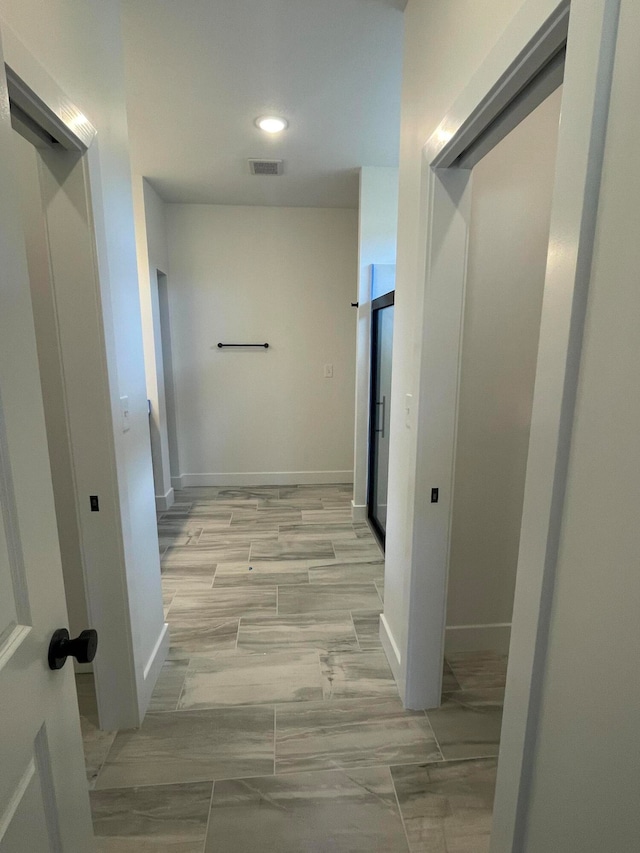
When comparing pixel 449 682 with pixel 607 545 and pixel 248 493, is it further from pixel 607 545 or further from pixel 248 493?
pixel 248 493

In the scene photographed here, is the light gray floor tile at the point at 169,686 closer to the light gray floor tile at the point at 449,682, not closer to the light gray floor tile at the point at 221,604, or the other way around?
the light gray floor tile at the point at 221,604

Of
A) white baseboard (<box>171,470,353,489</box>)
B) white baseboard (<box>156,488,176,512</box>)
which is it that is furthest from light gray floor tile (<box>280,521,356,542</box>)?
white baseboard (<box>156,488,176,512</box>)

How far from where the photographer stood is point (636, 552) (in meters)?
0.57

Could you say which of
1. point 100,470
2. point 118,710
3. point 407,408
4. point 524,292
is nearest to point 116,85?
point 100,470

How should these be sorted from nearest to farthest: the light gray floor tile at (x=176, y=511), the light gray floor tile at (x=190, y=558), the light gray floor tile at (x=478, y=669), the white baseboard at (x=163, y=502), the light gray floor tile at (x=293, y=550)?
the light gray floor tile at (x=478, y=669)
the light gray floor tile at (x=190, y=558)
the light gray floor tile at (x=293, y=550)
the light gray floor tile at (x=176, y=511)
the white baseboard at (x=163, y=502)

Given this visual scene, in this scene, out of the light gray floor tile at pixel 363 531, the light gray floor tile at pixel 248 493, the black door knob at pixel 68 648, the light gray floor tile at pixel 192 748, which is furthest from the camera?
the light gray floor tile at pixel 248 493

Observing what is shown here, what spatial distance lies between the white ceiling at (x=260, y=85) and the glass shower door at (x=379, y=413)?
41.1 inches

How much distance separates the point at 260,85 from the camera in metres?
2.11

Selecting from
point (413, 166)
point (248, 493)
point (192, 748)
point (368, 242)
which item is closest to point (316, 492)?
point (248, 493)

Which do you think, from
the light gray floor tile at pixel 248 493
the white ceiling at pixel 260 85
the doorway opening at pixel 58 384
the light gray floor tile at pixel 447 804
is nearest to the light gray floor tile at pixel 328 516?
the light gray floor tile at pixel 248 493

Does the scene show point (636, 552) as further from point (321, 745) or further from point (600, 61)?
point (321, 745)

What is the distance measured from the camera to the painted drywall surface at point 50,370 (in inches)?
63.8

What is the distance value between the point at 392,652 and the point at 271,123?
9.43ft

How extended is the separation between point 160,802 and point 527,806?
1186mm
